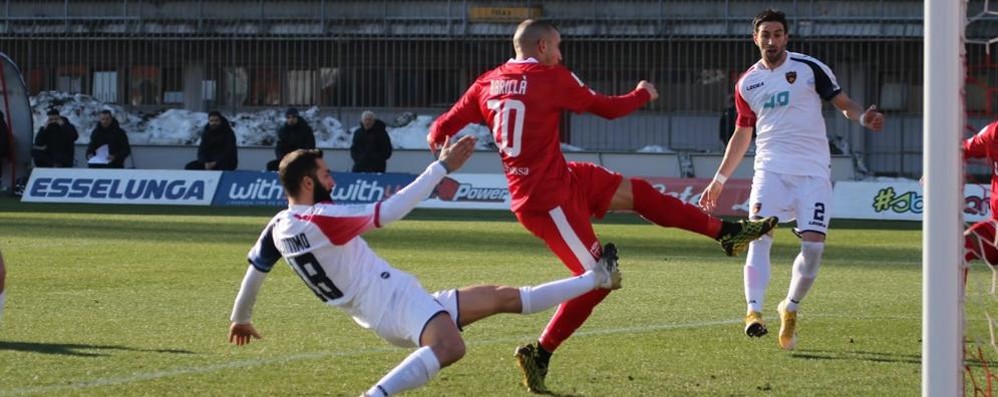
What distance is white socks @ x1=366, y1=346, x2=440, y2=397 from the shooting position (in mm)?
6520

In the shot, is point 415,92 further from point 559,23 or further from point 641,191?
point 641,191

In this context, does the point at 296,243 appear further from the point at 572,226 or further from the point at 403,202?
the point at 572,226

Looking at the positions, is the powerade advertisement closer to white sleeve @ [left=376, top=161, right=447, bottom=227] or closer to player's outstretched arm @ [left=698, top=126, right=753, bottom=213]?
player's outstretched arm @ [left=698, top=126, right=753, bottom=213]

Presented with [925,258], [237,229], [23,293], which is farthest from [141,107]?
[925,258]

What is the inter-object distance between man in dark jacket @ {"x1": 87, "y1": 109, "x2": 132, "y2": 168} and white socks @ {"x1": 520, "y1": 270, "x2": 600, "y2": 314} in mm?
22401

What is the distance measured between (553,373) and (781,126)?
8.24 ft

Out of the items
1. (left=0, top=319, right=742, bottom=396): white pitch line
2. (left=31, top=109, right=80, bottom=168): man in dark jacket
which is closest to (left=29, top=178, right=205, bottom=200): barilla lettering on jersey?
(left=31, top=109, right=80, bottom=168): man in dark jacket

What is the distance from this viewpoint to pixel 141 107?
3431cm

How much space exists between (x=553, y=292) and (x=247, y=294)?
1357 millimetres

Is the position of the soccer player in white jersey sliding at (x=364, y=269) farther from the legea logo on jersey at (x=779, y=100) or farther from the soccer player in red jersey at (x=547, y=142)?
the legea logo on jersey at (x=779, y=100)

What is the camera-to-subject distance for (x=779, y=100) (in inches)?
388

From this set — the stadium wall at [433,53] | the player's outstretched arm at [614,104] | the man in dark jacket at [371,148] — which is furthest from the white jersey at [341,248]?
the stadium wall at [433,53]

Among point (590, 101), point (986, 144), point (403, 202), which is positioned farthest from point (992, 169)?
point (403, 202)

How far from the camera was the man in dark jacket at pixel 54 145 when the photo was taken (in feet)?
94.5
